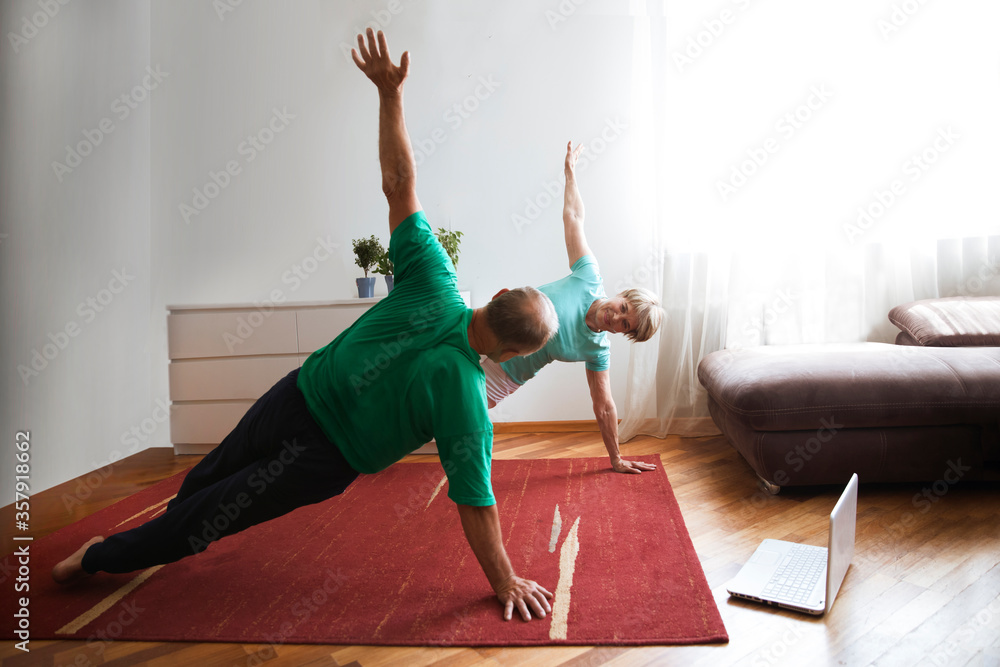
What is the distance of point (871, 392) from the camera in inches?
85.6

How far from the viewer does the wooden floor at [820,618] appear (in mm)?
1339

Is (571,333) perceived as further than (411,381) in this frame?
Yes

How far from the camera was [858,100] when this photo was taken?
325cm

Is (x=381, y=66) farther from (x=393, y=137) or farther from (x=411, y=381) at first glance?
(x=411, y=381)

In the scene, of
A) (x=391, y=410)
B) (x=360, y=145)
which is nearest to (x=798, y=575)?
(x=391, y=410)

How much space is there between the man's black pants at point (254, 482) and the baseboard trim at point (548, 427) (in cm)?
207

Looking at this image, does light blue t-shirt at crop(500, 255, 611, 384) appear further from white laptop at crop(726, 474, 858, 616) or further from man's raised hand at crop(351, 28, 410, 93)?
man's raised hand at crop(351, 28, 410, 93)

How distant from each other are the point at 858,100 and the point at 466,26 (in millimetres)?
2146

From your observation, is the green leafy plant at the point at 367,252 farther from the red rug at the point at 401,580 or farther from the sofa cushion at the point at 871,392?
the sofa cushion at the point at 871,392

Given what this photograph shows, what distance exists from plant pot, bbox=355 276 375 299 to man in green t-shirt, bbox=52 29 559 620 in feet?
5.45

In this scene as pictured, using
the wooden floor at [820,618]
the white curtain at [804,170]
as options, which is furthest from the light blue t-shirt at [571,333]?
the white curtain at [804,170]

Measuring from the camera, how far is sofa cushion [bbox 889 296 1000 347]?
2.72m

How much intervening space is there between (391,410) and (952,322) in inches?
Result: 105

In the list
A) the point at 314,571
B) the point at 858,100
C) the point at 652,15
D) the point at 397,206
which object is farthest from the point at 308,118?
the point at 858,100
